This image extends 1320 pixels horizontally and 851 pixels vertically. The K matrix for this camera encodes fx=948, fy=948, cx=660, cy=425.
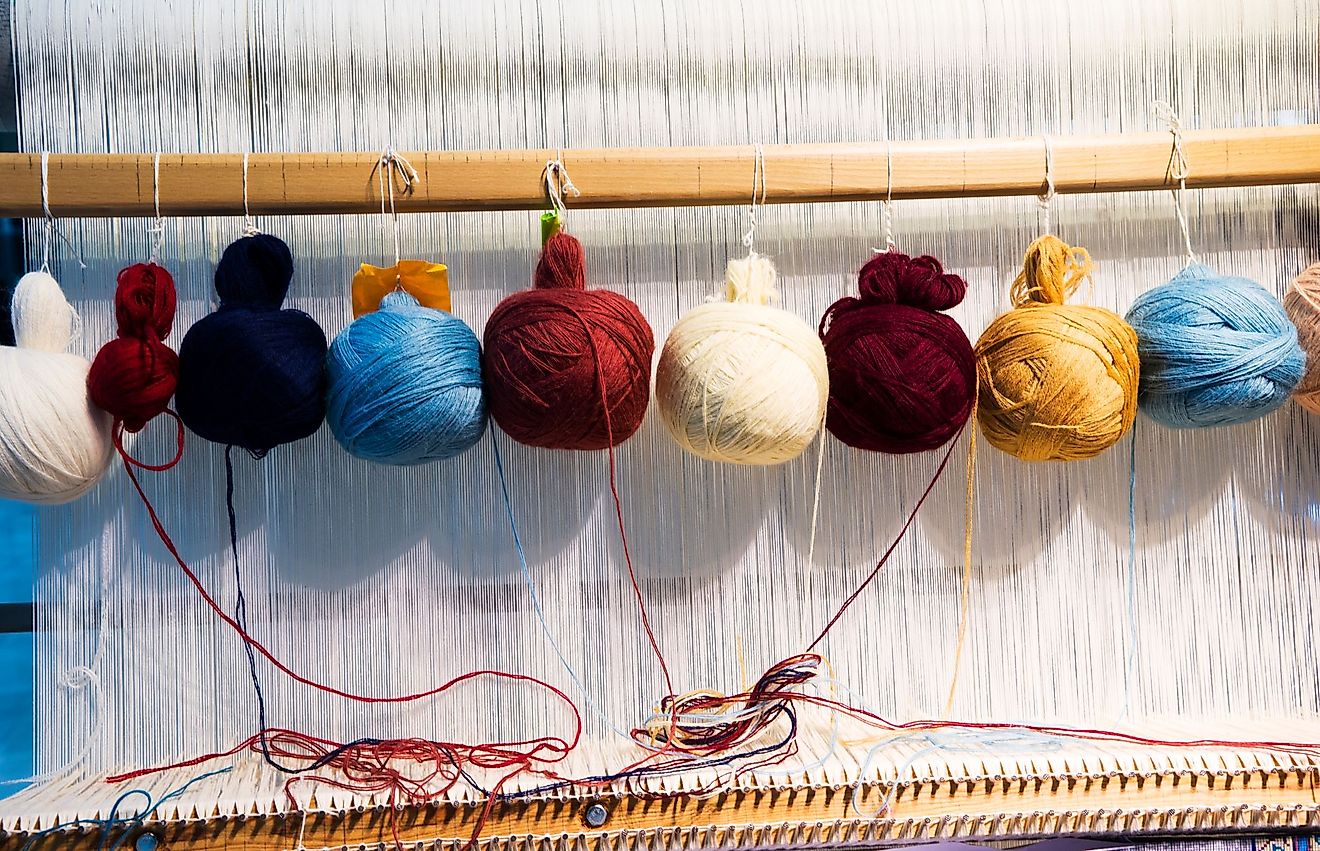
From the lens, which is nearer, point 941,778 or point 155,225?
point 941,778

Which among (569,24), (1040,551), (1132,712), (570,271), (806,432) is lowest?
(1132,712)

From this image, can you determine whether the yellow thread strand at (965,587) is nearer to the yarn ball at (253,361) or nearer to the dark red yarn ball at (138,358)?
the yarn ball at (253,361)

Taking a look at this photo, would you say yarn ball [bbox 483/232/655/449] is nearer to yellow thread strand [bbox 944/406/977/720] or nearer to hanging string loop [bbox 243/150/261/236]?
hanging string loop [bbox 243/150/261/236]

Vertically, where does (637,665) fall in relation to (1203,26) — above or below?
below

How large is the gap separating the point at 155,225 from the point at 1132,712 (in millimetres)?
1246

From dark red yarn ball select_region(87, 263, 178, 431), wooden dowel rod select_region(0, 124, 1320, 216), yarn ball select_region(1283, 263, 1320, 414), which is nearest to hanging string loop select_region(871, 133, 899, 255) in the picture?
wooden dowel rod select_region(0, 124, 1320, 216)

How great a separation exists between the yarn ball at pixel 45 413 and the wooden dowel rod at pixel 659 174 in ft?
0.37

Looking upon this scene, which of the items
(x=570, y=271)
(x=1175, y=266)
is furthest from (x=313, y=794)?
(x=1175, y=266)

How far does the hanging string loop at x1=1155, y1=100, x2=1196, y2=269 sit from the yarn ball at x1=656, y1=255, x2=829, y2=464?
45cm

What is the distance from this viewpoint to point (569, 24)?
1.08 meters

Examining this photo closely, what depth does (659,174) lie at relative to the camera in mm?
983

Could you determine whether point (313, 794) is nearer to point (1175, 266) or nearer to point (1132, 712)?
point (1132, 712)

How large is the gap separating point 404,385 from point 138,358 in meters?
0.25

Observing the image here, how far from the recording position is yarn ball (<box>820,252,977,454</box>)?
0.91 metres
